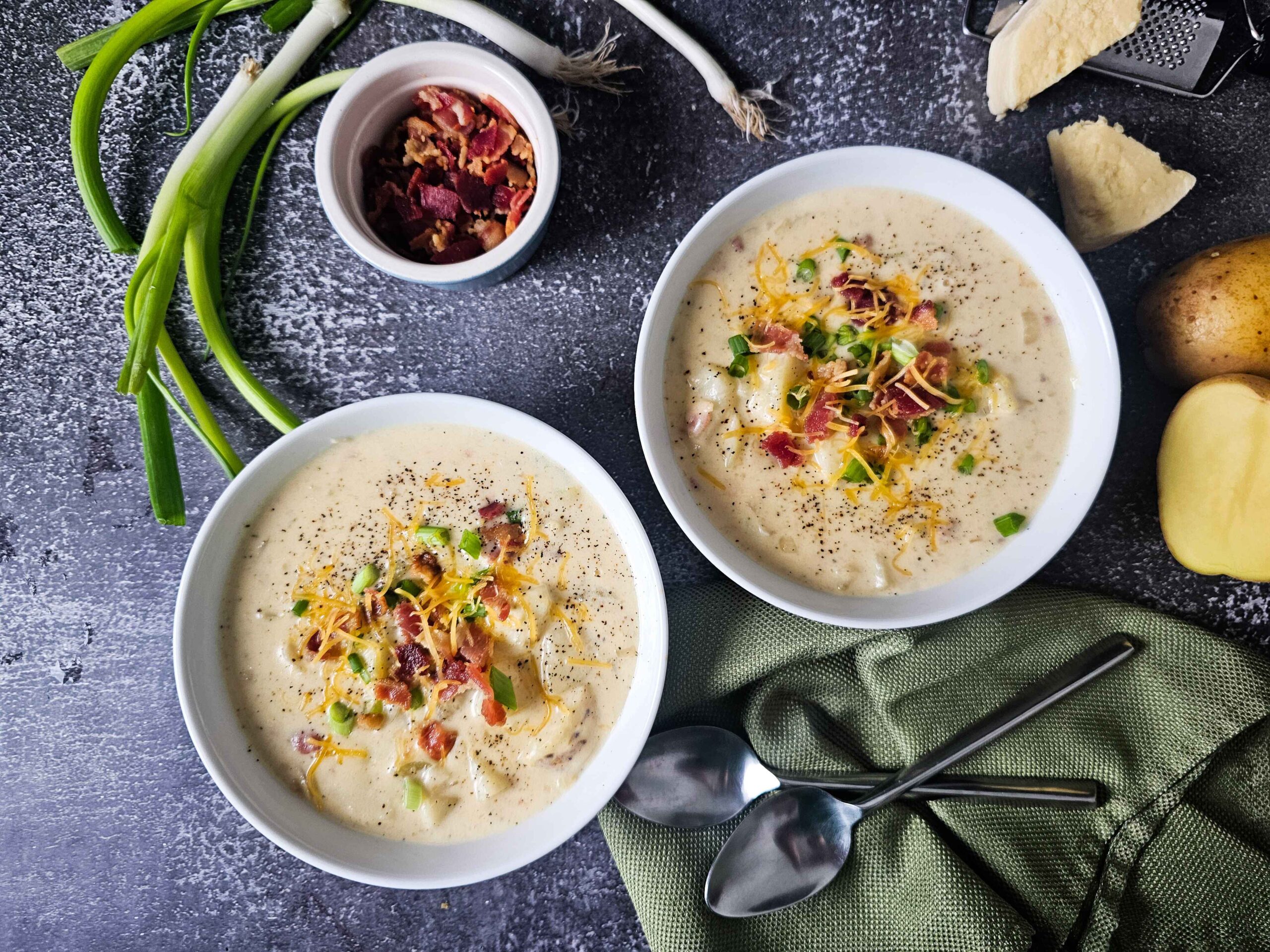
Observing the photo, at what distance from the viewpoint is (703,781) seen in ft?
6.86

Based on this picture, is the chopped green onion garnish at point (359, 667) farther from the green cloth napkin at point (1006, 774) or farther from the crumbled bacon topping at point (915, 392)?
the crumbled bacon topping at point (915, 392)

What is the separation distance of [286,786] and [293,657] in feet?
0.97

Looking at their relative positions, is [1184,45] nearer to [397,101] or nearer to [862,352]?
[862,352]

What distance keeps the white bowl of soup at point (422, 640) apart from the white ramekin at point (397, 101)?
329 mm

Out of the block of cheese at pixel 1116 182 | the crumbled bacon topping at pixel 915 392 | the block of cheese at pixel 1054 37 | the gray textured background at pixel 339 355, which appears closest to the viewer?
the crumbled bacon topping at pixel 915 392

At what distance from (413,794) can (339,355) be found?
1122mm

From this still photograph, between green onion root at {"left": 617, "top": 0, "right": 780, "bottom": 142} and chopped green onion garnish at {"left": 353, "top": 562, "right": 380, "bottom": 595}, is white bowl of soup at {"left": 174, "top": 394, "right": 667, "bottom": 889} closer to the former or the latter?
chopped green onion garnish at {"left": 353, "top": 562, "right": 380, "bottom": 595}

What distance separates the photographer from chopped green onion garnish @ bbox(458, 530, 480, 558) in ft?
5.98

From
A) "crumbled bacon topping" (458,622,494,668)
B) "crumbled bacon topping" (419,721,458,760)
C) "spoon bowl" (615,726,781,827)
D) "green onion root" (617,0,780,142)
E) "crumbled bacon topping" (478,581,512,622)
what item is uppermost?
"green onion root" (617,0,780,142)

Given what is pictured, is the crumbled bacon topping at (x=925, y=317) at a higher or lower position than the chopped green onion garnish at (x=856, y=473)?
higher

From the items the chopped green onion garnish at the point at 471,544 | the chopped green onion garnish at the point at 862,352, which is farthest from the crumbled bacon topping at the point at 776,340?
the chopped green onion garnish at the point at 471,544

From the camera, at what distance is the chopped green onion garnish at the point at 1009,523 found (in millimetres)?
1872

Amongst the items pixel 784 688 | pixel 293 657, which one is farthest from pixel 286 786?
pixel 784 688

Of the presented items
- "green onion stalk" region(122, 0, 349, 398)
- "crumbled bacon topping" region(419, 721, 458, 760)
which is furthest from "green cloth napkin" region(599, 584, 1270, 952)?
"green onion stalk" region(122, 0, 349, 398)
